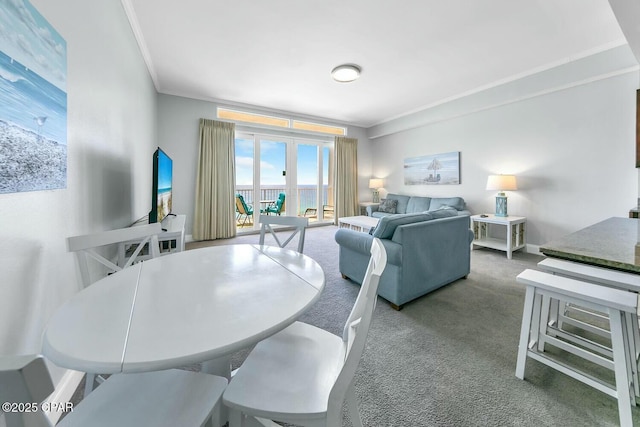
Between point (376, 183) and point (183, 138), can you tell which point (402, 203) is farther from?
point (183, 138)

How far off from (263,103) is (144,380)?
15.7 feet

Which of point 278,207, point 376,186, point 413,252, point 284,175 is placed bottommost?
point 413,252

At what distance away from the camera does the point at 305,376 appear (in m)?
0.87

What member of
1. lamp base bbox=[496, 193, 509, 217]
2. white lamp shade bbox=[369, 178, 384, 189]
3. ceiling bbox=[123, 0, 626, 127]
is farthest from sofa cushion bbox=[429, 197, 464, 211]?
ceiling bbox=[123, 0, 626, 127]

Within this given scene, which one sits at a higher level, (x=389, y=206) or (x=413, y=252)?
(x=389, y=206)

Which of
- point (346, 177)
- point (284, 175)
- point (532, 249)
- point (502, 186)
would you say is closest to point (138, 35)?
point (284, 175)

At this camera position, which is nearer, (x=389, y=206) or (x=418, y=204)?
(x=418, y=204)

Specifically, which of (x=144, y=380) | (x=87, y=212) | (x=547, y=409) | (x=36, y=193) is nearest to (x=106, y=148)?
(x=87, y=212)

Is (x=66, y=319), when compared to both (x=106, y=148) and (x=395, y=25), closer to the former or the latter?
(x=106, y=148)

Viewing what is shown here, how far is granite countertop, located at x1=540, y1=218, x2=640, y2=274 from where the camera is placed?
3.18 ft

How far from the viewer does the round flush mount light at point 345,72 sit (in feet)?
10.7

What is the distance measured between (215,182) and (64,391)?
375cm

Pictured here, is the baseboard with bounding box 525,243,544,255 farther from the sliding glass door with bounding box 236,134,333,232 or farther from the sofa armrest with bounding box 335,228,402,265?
the sliding glass door with bounding box 236,134,333,232

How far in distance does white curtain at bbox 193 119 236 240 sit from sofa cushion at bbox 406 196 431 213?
367 centimetres
